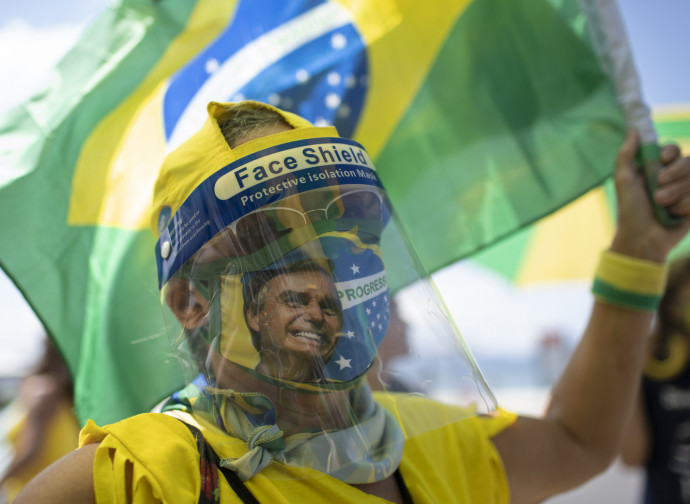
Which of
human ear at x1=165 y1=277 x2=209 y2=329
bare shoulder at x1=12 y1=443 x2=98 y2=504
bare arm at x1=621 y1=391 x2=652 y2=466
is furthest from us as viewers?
bare arm at x1=621 y1=391 x2=652 y2=466

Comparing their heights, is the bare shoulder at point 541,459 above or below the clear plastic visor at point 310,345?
below

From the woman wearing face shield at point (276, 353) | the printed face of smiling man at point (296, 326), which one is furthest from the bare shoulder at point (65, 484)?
the printed face of smiling man at point (296, 326)

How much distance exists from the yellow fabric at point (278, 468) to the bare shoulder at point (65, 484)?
3 centimetres

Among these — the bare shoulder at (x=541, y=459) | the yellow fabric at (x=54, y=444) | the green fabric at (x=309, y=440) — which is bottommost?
the bare shoulder at (x=541, y=459)

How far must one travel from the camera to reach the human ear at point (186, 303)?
127cm

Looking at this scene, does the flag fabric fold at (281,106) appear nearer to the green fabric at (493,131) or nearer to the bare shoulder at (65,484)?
the green fabric at (493,131)

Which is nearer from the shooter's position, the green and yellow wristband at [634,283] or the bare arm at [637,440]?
the green and yellow wristband at [634,283]

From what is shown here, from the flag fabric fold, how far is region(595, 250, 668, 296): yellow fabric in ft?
1.54

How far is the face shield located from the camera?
45.8 inches

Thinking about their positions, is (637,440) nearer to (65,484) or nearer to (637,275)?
(637,275)

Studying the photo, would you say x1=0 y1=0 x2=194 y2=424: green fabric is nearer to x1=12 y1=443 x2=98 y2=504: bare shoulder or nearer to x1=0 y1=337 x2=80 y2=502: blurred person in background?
x1=12 y1=443 x2=98 y2=504: bare shoulder

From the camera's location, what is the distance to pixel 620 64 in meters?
2.01

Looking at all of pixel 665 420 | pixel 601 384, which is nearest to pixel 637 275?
pixel 601 384

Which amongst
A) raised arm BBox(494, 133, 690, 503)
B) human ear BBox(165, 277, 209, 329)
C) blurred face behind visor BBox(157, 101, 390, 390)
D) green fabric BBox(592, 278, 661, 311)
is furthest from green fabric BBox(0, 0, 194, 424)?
green fabric BBox(592, 278, 661, 311)
